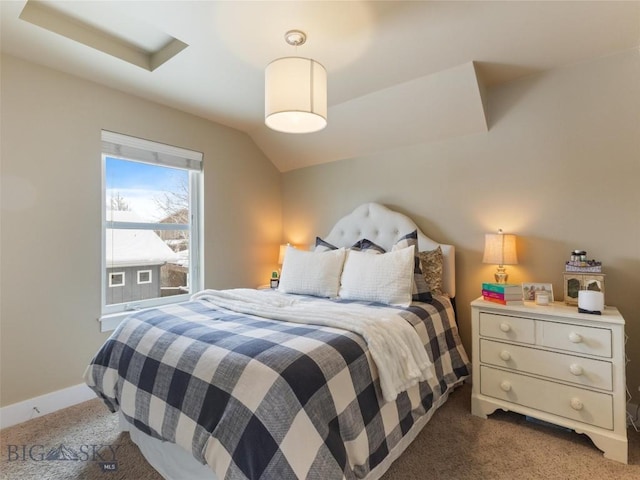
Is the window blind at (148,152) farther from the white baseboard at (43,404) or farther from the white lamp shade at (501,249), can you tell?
the white lamp shade at (501,249)

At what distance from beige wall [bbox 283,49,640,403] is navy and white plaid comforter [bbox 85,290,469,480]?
1.19 meters

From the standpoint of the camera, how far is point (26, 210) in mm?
2104

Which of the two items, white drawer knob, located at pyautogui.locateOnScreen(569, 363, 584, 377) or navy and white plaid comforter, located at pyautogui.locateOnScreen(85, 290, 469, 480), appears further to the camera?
white drawer knob, located at pyautogui.locateOnScreen(569, 363, 584, 377)

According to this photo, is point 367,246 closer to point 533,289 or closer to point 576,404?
point 533,289

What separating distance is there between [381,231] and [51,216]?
2.54 metres

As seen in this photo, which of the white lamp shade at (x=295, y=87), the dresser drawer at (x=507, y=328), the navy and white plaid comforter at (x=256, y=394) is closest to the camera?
the navy and white plaid comforter at (x=256, y=394)

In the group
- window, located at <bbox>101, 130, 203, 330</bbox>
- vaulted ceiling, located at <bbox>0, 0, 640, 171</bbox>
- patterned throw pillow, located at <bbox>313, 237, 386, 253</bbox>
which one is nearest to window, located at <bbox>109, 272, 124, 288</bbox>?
window, located at <bbox>101, 130, 203, 330</bbox>

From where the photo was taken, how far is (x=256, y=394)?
3.58ft

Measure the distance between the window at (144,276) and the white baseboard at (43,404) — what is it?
33.6 inches

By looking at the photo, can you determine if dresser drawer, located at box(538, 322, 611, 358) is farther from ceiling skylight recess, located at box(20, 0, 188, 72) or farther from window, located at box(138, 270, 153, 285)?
window, located at box(138, 270, 153, 285)

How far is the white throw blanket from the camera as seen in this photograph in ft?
4.74

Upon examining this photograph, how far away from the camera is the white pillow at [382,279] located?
6.90 ft

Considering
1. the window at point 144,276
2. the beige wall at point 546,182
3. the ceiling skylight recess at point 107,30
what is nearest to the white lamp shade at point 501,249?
the beige wall at point 546,182

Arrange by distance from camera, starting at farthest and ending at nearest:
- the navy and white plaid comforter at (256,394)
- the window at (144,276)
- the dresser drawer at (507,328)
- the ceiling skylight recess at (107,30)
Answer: the window at (144,276)
the dresser drawer at (507,328)
the ceiling skylight recess at (107,30)
the navy and white plaid comforter at (256,394)
